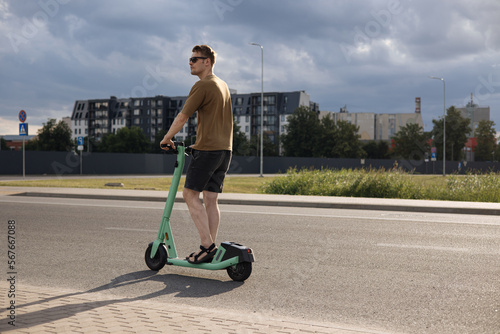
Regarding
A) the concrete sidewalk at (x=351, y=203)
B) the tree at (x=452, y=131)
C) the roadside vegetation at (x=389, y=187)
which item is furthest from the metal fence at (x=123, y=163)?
the concrete sidewalk at (x=351, y=203)

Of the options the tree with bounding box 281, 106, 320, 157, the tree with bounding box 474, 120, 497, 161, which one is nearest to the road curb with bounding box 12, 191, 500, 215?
the tree with bounding box 281, 106, 320, 157

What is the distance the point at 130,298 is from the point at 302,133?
80476mm

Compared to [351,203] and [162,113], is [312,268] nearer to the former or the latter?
[351,203]

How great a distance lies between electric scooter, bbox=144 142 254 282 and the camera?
4.96 metres

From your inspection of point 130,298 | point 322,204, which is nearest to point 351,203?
point 322,204

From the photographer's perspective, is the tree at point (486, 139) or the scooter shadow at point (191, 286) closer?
the scooter shadow at point (191, 286)

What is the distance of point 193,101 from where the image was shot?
496 centimetres

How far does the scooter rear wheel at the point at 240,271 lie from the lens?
200 inches

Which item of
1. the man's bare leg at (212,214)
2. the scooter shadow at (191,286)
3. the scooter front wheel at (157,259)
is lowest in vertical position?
the scooter shadow at (191,286)

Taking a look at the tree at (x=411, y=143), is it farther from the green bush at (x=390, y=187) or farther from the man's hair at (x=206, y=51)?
the man's hair at (x=206, y=51)

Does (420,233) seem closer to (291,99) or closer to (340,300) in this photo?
(340,300)

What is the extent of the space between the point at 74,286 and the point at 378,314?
274 centimetres

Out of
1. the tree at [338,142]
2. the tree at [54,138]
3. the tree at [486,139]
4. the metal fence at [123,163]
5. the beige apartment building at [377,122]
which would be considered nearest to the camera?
the metal fence at [123,163]

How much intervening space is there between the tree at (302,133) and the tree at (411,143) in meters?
13.4
